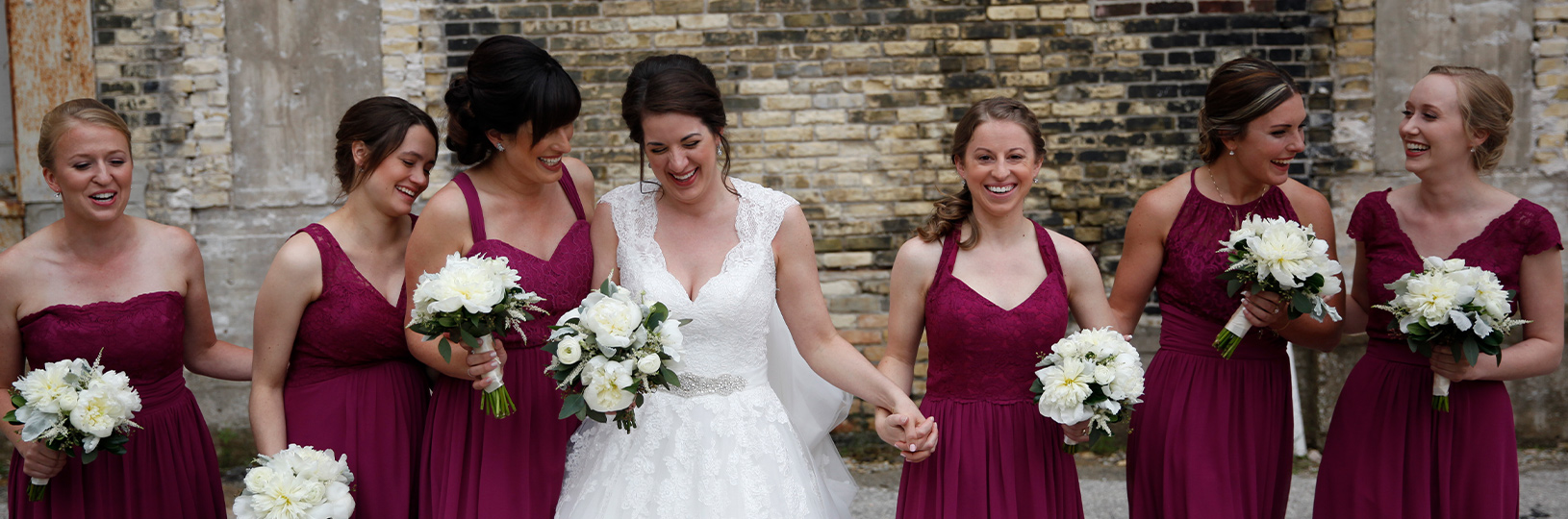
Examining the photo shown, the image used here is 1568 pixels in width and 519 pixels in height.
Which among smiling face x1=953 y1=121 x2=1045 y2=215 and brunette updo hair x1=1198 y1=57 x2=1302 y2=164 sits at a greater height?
brunette updo hair x1=1198 y1=57 x2=1302 y2=164

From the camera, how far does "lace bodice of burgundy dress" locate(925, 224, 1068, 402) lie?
3.34 m

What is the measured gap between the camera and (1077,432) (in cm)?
322

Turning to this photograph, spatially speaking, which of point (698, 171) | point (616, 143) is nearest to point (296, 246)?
point (698, 171)

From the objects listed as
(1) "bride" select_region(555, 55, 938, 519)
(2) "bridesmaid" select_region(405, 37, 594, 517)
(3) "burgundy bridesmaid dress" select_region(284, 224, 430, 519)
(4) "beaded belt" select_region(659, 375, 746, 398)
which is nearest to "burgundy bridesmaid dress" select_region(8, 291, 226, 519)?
(3) "burgundy bridesmaid dress" select_region(284, 224, 430, 519)

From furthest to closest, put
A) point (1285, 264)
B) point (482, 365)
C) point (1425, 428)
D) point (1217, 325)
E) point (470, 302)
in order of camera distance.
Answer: point (1217, 325), point (1425, 428), point (1285, 264), point (482, 365), point (470, 302)

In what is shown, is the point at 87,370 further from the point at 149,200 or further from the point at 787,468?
the point at 149,200

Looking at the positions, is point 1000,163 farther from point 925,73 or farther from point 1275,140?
point 925,73

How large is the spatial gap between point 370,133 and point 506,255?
2.73ft

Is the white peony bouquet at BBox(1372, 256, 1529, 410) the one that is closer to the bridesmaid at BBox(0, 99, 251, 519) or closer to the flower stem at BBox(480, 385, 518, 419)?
the flower stem at BBox(480, 385, 518, 419)

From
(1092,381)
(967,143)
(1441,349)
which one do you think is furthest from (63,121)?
(1441,349)

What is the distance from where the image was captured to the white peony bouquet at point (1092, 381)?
3.06 m

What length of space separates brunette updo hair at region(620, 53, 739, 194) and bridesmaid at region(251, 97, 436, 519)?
0.93 m

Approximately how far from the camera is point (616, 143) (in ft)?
20.8

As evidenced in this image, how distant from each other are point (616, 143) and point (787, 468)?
346cm
